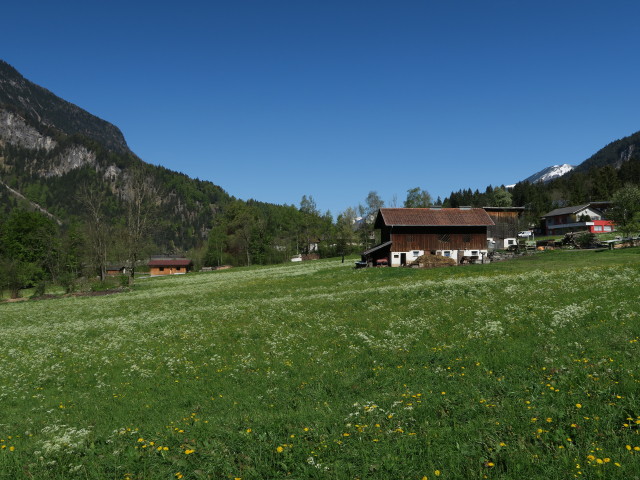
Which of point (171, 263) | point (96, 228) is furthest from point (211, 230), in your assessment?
point (96, 228)

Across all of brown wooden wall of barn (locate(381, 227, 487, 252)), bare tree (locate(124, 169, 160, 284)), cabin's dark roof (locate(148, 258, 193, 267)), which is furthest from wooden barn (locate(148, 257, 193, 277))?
brown wooden wall of barn (locate(381, 227, 487, 252))

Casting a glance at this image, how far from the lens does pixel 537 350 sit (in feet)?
40.9

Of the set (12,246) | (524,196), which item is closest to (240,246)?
(12,246)

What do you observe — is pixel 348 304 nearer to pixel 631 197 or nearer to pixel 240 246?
pixel 631 197

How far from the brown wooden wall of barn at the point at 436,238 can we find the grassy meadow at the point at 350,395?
121 ft

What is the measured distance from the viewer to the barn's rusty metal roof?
197 ft

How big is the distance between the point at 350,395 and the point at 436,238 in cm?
5302

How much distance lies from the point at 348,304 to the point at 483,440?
18795mm

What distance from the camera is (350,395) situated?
1134 centimetres

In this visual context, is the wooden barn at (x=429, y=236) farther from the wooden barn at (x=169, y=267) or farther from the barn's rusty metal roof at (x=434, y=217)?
the wooden barn at (x=169, y=267)

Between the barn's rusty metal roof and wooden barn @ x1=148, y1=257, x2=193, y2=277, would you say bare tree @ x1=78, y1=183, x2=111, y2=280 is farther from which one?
wooden barn @ x1=148, y1=257, x2=193, y2=277

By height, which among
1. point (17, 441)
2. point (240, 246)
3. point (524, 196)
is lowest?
point (17, 441)

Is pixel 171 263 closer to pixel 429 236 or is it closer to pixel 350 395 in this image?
pixel 429 236

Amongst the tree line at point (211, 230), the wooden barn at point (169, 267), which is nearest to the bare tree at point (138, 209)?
the tree line at point (211, 230)
